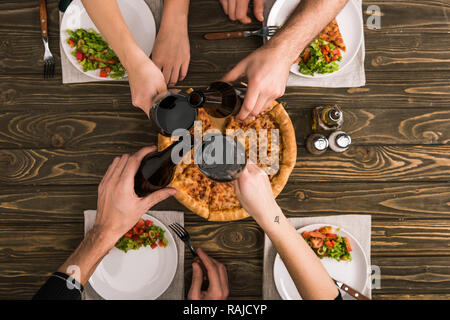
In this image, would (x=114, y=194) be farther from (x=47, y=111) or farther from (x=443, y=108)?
(x=443, y=108)

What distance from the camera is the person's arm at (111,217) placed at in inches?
53.9

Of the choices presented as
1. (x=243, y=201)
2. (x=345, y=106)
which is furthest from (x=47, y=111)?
(x=345, y=106)

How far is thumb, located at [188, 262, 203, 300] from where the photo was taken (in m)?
1.51

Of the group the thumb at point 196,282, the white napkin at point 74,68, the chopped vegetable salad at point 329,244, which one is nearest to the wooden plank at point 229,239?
the thumb at point 196,282

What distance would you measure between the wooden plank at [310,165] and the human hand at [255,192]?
1.12 ft

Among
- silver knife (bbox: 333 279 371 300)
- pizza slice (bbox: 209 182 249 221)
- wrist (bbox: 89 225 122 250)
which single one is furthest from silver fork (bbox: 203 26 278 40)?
silver knife (bbox: 333 279 371 300)

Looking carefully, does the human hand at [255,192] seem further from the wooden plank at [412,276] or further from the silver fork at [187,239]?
the wooden plank at [412,276]

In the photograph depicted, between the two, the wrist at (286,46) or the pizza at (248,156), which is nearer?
the wrist at (286,46)

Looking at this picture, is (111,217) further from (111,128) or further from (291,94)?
(291,94)

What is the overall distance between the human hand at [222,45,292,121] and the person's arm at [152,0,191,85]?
36 centimetres

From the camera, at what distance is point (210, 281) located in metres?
1.51

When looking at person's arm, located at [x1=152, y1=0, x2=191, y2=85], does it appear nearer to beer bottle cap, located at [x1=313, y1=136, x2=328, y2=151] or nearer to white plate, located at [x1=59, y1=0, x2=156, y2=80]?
white plate, located at [x1=59, y1=0, x2=156, y2=80]
